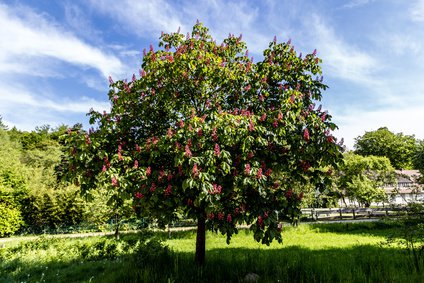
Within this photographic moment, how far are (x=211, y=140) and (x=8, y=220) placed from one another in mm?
27384

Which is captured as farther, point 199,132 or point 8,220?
point 8,220

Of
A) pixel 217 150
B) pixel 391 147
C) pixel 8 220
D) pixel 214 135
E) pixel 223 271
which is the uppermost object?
pixel 391 147

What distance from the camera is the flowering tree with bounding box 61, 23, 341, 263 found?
6.93m

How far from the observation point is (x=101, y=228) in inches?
1064

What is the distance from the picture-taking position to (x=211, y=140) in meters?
7.12

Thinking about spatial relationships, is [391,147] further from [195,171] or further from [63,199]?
[195,171]

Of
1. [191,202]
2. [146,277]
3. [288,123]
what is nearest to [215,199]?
[191,202]

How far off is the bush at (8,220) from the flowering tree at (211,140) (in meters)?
23.6

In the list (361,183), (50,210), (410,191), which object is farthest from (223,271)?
(361,183)

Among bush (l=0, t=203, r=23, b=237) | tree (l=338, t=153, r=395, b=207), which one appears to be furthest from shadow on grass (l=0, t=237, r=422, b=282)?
tree (l=338, t=153, r=395, b=207)

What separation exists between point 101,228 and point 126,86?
2183cm

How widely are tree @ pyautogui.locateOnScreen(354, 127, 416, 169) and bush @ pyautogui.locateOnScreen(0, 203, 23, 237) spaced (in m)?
80.7

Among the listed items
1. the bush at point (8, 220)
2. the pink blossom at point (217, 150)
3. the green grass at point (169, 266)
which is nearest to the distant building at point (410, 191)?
the green grass at point (169, 266)

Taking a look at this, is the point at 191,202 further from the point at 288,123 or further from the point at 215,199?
the point at 288,123
